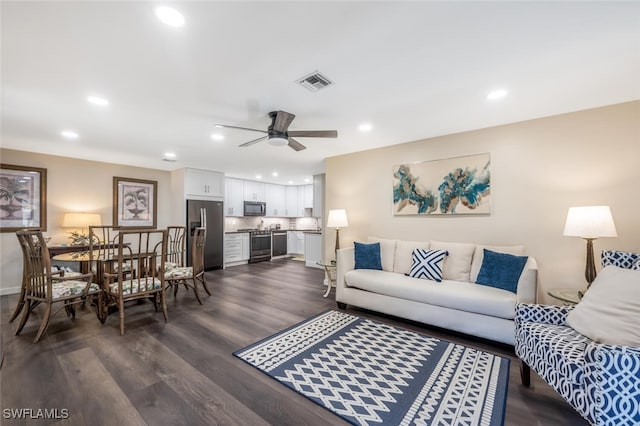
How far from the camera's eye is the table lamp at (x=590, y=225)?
7.65ft

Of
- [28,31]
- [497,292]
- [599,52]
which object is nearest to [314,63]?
[28,31]

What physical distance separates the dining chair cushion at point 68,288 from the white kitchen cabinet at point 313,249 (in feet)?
14.1

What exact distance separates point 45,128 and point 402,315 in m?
5.05

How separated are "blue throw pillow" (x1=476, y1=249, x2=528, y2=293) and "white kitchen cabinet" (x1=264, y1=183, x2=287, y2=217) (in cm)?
634

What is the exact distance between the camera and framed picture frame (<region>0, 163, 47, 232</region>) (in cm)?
419

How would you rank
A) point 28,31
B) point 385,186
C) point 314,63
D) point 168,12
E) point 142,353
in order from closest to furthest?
point 168,12, point 28,31, point 314,63, point 142,353, point 385,186

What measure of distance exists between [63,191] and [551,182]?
752 cm

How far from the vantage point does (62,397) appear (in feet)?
5.92

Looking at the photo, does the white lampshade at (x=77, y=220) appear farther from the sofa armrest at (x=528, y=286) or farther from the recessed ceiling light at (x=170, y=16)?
the sofa armrest at (x=528, y=286)

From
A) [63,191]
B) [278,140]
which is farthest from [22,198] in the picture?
[278,140]

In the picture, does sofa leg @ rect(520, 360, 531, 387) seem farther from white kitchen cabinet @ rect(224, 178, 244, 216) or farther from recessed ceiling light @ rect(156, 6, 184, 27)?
white kitchen cabinet @ rect(224, 178, 244, 216)

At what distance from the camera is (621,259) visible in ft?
6.52

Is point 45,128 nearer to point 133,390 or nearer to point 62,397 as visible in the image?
point 62,397

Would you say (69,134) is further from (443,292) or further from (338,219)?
(443,292)
